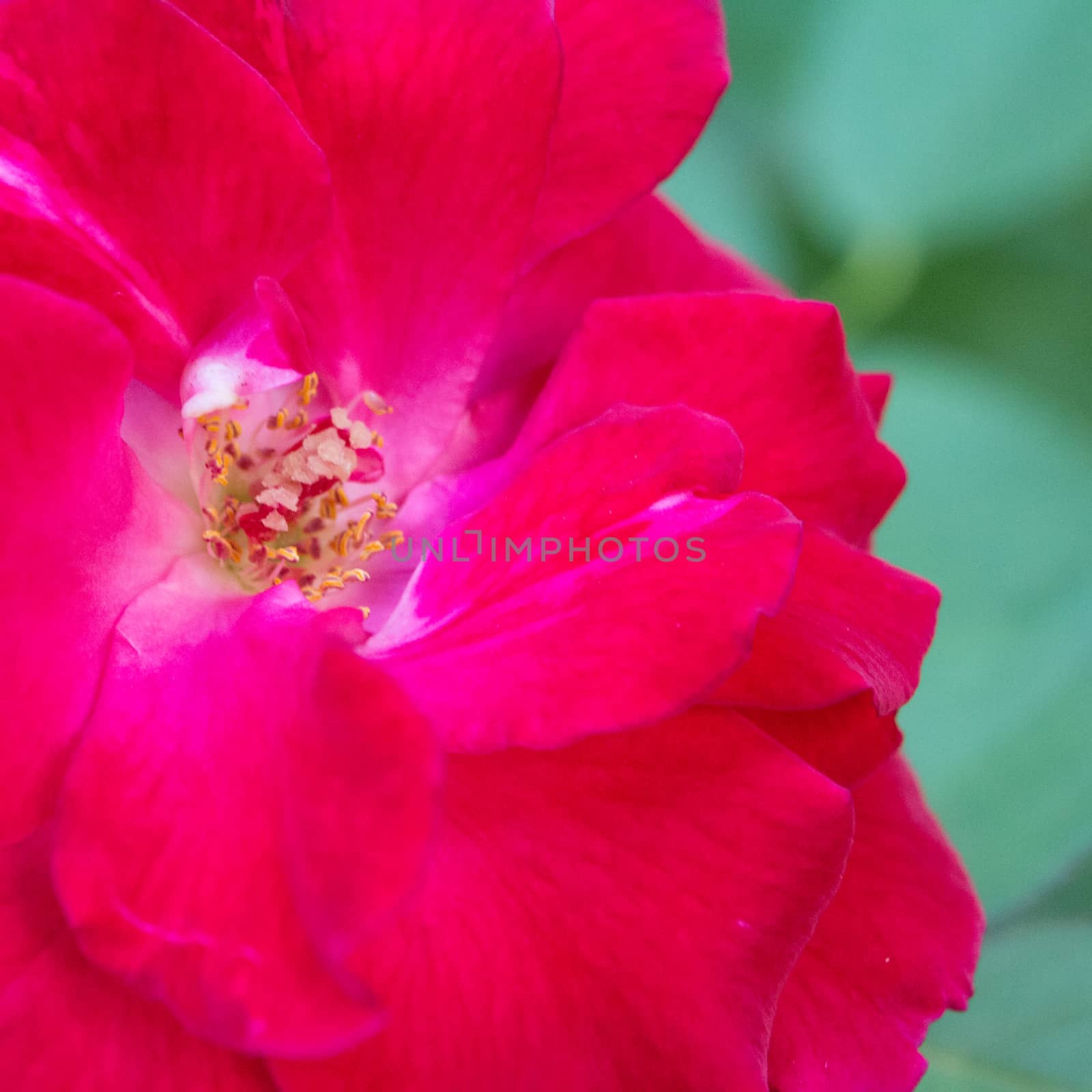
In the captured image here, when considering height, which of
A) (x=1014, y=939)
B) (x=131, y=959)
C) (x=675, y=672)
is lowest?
(x=1014, y=939)

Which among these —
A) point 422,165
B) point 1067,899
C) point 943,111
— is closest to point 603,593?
point 422,165

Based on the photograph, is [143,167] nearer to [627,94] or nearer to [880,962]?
[627,94]

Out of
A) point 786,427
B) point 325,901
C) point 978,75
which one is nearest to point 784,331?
point 786,427

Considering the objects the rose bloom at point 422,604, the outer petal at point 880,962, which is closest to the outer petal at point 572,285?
the rose bloom at point 422,604

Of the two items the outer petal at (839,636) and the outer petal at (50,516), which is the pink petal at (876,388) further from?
the outer petal at (50,516)

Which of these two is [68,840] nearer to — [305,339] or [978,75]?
[305,339]

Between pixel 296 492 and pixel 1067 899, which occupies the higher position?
pixel 296 492

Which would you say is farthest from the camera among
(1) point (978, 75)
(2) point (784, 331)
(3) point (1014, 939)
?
(1) point (978, 75)
